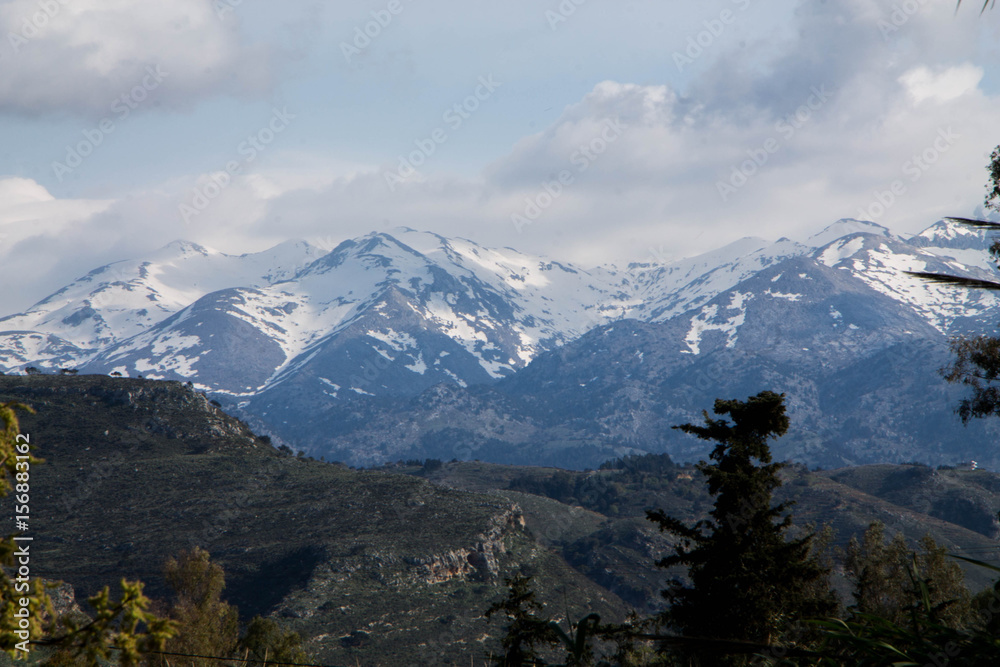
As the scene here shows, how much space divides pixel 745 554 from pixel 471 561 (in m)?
87.9

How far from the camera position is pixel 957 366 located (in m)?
33.5

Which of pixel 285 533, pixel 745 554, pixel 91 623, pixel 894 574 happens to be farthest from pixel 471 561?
pixel 91 623

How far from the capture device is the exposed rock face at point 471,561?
10706cm

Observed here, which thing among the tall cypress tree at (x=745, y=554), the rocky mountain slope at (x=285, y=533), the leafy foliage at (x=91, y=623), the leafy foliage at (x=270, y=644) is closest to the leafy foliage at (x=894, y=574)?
the tall cypress tree at (x=745, y=554)

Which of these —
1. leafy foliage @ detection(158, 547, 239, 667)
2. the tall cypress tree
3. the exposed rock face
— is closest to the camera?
the tall cypress tree

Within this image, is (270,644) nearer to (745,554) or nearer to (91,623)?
(745,554)

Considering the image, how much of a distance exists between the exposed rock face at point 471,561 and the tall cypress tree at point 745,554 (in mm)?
76977

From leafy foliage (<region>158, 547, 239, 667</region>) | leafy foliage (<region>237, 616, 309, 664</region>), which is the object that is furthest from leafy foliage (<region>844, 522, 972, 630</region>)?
leafy foliage (<region>158, 547, 239, 667</region>)

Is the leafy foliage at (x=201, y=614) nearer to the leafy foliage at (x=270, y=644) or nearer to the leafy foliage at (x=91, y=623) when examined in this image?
the leafy foliage at (x=270, y=644)

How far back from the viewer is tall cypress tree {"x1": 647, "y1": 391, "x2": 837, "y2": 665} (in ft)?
96.6

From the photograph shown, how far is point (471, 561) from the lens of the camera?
374ft

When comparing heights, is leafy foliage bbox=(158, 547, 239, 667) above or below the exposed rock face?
above

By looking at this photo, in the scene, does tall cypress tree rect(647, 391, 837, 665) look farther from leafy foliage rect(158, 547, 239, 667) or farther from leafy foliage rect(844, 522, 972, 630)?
leafy foliage rect(158, 547, 239, 667)

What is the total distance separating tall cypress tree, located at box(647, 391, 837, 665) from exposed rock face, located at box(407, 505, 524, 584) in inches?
3031
